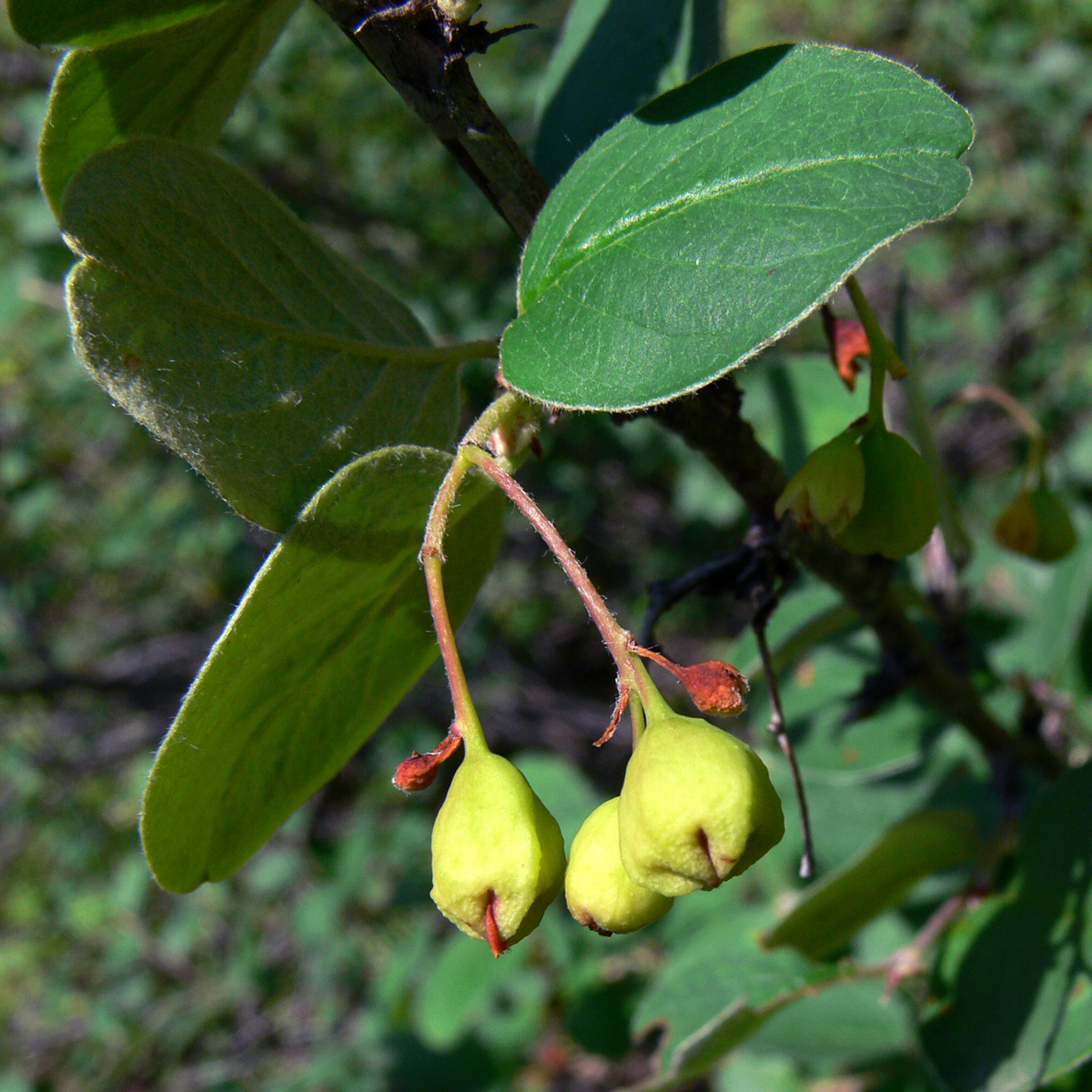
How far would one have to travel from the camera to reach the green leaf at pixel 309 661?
59 centimetres

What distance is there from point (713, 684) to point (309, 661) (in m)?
0.28

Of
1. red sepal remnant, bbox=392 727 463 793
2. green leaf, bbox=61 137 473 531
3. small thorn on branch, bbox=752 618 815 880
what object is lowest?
small thorn on branch, bbox=752 618 815 880

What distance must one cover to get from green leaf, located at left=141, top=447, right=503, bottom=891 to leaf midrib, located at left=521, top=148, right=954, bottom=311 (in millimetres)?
142

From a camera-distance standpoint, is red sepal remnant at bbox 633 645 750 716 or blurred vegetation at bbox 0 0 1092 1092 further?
blurred vegetation at bbox 0 0 1092 1092

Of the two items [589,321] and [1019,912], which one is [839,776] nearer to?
[1019,912]

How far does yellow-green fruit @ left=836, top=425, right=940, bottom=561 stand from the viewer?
2.36 ft

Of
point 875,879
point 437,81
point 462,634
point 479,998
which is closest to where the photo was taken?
point 437,81

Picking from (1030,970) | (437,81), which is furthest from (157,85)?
(1030,970)

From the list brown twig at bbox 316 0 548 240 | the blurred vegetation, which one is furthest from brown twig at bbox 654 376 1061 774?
the blurred vegetation

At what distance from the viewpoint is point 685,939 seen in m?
2.18

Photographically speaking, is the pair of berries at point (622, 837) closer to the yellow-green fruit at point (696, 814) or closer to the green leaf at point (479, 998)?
the yellow-green fruit at point (696, 814)

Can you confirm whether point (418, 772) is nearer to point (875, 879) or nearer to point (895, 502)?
point (895, 502)

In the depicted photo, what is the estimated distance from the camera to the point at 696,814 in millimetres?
526

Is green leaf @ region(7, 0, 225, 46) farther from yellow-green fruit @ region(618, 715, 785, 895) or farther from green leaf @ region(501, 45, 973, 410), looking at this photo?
yellow-green fruit @ region(618, 715, 785, 895)
